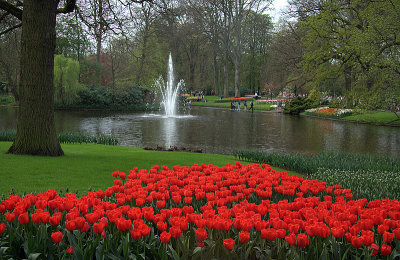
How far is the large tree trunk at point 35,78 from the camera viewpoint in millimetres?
9461

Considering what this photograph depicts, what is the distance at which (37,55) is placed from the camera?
9.51 m

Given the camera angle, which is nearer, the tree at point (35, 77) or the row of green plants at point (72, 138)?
the tree at point (35, 77)

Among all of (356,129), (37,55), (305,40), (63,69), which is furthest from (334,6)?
(63,69)

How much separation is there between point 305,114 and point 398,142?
20.1m

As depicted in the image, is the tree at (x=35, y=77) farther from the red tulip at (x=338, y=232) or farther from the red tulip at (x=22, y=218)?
the red tulip at (x=338, y=232)

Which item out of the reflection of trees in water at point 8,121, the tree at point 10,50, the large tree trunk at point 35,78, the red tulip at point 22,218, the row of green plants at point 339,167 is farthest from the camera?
the reflection of trees in water at point 8,121

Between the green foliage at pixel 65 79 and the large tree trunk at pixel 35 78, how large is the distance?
32.8 m

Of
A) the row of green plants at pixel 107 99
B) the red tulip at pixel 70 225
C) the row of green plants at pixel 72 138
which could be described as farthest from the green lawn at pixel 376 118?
the red tulip at pixel 70 225

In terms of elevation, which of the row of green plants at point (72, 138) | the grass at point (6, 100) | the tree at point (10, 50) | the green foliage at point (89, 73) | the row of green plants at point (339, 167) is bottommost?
the row of green plants at point (339, 167)

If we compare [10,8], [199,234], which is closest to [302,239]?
[199,234]

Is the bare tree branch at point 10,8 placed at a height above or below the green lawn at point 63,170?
above

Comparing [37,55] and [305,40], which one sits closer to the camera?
[37,55]

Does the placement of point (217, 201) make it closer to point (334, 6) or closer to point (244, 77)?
point (334, 6)

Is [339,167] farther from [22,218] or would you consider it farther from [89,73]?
[89,73]
